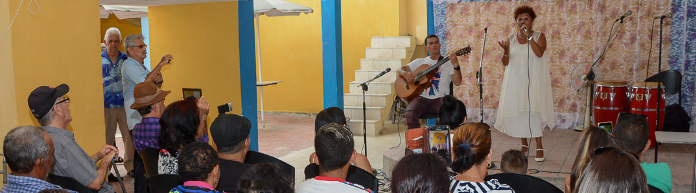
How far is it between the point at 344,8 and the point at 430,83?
4.53 meters

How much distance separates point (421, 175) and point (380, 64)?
6.99 meters

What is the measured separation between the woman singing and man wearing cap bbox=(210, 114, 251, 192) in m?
2.90

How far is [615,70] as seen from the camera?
670 cm

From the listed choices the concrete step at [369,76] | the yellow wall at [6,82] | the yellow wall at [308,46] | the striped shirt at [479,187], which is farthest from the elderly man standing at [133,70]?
the yellow wall at [308,46]

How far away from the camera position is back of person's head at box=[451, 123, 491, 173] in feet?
7.79

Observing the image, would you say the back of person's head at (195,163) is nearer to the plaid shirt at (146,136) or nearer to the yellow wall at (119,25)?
the plaid shirt at (146,136)

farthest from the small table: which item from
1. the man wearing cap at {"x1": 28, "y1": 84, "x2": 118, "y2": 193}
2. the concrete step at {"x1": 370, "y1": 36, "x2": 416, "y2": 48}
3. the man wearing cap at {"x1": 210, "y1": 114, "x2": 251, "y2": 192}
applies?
the concrete step at {"x1": 370, "y1": 36, "x2": 416, "y2": 48}

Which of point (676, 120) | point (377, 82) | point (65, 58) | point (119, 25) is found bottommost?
point (676, 120)

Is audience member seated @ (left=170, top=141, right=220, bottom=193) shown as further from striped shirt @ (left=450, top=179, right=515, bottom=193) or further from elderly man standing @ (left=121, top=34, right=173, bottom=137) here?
elderly man standing @ (left=121, top=34, right=173, bottom=137)

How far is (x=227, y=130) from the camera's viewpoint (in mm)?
2684

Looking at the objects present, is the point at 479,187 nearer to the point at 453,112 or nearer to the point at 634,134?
the point at 634,134

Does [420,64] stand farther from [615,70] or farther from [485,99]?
[615,70]

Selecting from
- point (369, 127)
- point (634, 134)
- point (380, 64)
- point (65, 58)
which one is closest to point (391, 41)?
point (380, 64)

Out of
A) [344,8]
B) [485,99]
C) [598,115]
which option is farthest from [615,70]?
[344,8]
